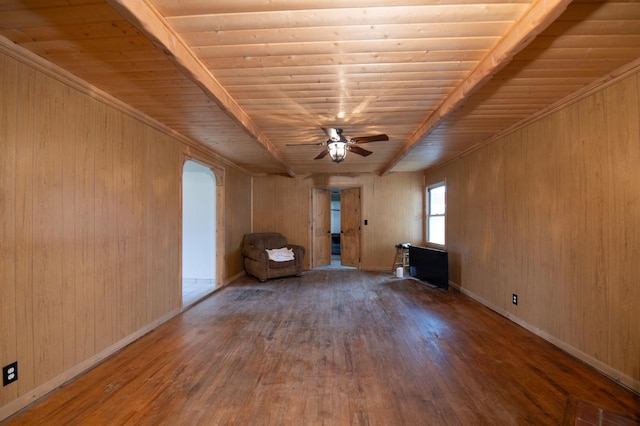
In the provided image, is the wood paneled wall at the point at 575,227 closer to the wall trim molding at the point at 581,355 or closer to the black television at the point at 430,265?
the wall trim molding at the point at 581,355

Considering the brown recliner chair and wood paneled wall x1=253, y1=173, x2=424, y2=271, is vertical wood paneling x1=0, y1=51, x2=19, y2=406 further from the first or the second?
wood paneled wall x1=253, y1=173, x2=424, y2=271

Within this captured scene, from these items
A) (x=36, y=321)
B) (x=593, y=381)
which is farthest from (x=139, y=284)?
(x=593, y=381)

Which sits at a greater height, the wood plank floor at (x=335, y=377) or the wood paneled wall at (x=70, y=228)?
the wood paneled wall at (x=70, y=228)

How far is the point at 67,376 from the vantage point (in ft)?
7.13

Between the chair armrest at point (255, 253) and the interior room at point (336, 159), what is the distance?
1611 mm

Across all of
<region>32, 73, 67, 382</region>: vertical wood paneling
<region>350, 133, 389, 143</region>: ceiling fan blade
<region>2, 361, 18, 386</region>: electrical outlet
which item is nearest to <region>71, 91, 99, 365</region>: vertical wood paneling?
<region>32, 73, 67, 382</region>: vertical wood paneling

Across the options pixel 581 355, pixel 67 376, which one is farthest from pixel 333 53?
pixel 581 355

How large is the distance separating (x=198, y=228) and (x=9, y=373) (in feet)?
12.4

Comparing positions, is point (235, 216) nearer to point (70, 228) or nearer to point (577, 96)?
point (70, 228)

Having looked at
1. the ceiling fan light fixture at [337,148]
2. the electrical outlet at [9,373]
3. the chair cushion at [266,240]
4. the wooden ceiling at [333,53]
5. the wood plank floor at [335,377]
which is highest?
the wooden ceiling at [333,53]

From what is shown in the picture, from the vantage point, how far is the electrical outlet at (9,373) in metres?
1.75

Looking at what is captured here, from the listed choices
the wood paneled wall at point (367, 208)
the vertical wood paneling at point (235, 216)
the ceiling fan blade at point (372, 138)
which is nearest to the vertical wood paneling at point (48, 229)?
the ceiling fan blade at point (372, 138)

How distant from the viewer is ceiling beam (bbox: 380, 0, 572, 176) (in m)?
1.44

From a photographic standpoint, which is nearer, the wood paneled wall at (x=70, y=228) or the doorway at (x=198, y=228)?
the wood paneled wall at (x=70, y=228)
